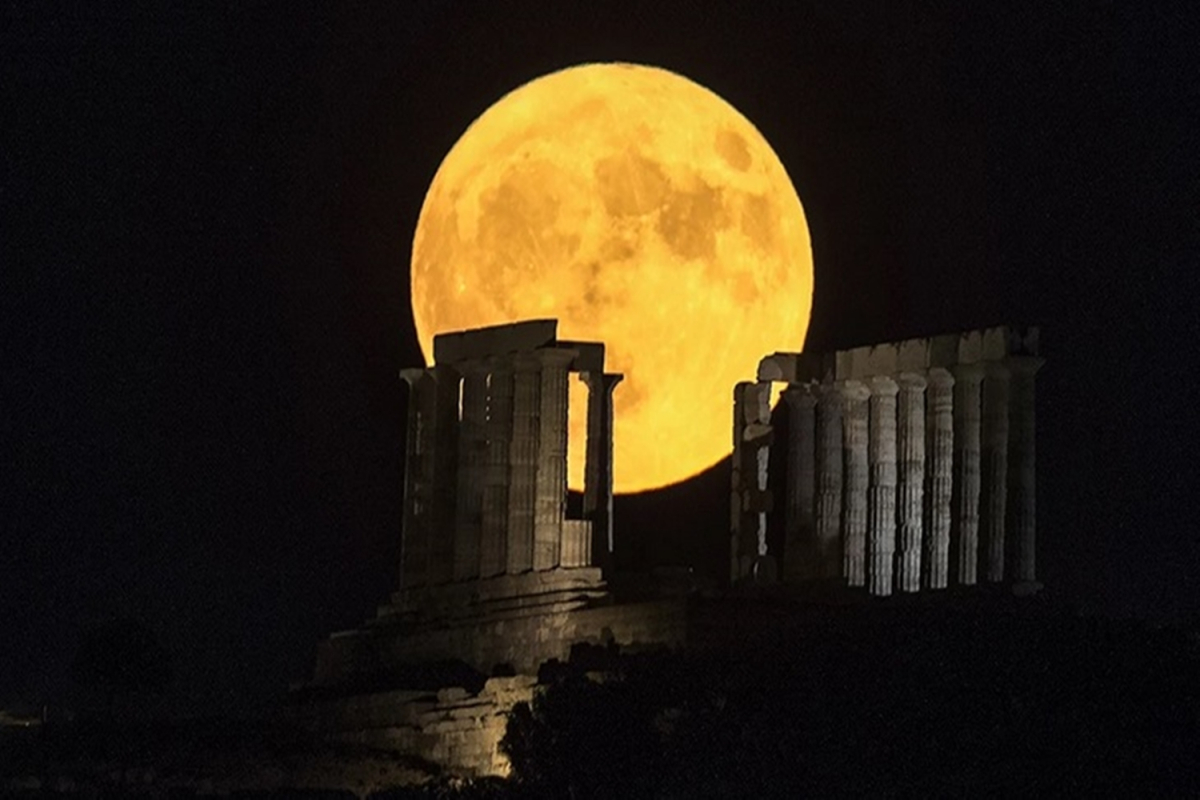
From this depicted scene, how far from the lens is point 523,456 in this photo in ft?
424

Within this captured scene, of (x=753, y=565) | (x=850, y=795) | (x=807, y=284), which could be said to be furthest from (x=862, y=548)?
(x=850, y=795)

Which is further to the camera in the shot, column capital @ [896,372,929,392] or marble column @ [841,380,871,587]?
marble column @ [841,380,871,587]

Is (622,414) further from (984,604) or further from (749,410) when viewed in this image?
(984,604)

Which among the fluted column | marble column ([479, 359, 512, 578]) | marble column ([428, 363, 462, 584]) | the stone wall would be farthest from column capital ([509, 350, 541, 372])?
the stone wall

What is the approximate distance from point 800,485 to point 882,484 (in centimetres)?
250

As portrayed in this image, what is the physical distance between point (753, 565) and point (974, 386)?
25.7 ft

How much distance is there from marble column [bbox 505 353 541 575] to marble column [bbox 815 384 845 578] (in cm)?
770

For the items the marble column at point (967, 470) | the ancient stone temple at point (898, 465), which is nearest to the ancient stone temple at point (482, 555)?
the ancient stone temple at point (898, 465)

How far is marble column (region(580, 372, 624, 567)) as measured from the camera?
129500 millimetres

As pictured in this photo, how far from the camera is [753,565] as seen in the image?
429ft

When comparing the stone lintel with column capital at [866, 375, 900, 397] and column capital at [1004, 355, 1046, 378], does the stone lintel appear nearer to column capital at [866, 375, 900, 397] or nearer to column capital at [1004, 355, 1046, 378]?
column capital at [866, 375, 900, 397]

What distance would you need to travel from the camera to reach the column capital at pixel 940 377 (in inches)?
5054

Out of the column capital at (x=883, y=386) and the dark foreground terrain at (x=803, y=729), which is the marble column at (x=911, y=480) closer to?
the column capital at (x=883, y=386)

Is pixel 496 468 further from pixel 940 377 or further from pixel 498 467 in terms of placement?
pixel 940 377
